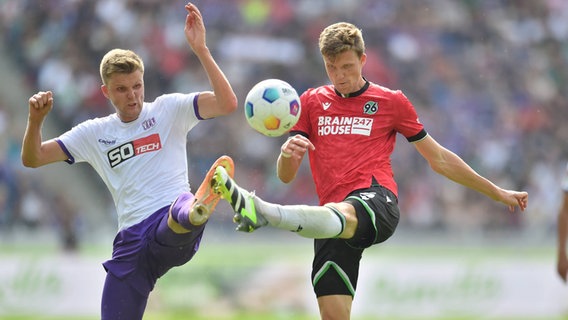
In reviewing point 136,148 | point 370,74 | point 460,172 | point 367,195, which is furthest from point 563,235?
point 370,74

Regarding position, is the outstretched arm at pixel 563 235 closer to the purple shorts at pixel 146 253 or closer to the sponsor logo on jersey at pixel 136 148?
the purple shorts at pixel 146 253

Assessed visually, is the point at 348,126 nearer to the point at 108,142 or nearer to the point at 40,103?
the point at 108,142

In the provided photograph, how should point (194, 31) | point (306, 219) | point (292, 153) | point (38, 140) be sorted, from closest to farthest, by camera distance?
1. point (306, 219)
2. point (292, 153)
3. point (194, 31)
4. point (38, 140)

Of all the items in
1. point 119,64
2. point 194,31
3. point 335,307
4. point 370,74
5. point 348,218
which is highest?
point 370,74

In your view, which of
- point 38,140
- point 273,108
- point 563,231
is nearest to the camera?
point 273,108

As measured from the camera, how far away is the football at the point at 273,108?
6.41m

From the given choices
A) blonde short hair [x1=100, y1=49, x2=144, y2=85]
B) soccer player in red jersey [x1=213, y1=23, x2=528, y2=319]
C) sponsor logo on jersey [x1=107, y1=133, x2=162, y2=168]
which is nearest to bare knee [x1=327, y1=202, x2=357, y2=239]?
soccer player in red jersey [x1=213, y1=23, x2=528, y2=319]

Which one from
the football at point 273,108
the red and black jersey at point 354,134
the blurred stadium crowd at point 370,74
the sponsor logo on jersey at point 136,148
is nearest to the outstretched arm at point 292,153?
the football at point 273,108

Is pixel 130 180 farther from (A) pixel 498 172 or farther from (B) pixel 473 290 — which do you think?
(A) pixel 498 172

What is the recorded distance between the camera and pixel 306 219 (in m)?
6.15

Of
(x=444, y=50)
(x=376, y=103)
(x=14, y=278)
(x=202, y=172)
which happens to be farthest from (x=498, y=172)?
(x=376, y=103)

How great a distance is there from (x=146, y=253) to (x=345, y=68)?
79.2 inches

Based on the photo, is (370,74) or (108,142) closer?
(108,142)

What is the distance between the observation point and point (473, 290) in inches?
555
